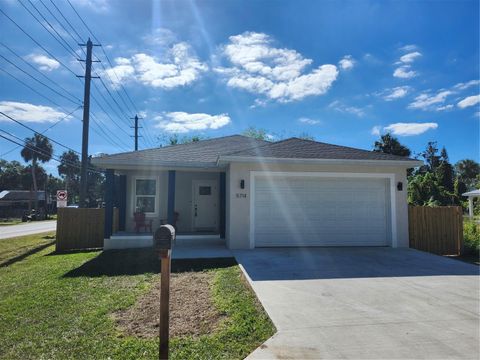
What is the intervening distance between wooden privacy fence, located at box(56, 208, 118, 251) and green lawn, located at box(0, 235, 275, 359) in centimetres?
295

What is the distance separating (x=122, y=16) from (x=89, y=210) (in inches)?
264

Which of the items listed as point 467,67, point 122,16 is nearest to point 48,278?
point 122,16

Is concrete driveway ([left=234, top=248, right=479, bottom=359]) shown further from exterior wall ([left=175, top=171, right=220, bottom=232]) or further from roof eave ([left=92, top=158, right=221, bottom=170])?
exterior wall ([left=175, top=171, right=220, bottom=232])

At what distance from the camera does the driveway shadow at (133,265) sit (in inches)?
300

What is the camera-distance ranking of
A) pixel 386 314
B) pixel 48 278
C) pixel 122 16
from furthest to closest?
pixel 122 16 < pixel 48 278 < pixel 386 314

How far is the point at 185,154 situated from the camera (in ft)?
41.3

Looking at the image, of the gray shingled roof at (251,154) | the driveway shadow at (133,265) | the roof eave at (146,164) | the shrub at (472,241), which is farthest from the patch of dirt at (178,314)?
→ the shrub at (472,241)

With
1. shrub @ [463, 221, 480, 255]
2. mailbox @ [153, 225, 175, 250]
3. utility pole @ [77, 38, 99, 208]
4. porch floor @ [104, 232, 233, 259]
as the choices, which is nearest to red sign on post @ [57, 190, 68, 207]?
utility pole @ [77, 38, 99, 208]

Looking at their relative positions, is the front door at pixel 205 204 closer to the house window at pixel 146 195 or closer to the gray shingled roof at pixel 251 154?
the gray shingled roof at pixel 251 154

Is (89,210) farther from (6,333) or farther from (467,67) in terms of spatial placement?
(467,67)

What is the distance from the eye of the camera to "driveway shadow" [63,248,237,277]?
7625 millimetres

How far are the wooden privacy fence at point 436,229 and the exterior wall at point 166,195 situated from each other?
7.62 metres

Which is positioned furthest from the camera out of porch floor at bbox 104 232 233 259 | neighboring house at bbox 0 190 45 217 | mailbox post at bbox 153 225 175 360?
neighboring house at bbox 0 190 45 217

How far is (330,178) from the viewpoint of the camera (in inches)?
A: 425
